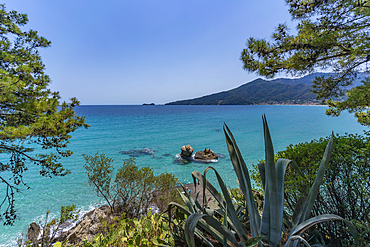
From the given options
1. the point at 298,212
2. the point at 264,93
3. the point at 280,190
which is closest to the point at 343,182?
the point at 298,212

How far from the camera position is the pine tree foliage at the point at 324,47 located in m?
3.67

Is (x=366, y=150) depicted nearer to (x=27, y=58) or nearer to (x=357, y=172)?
(x=357, y=172)

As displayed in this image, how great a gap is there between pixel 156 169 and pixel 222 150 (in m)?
10.5

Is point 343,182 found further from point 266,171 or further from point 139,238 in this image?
point 139,238

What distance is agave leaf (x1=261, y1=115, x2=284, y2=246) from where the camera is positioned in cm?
154

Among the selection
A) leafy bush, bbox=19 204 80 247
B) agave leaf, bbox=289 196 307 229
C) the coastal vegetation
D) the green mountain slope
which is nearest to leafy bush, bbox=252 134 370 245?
the coastal vegetation

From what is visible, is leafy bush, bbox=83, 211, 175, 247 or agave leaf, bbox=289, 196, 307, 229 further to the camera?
agave leaf, bbox=289, 196, 307, 229

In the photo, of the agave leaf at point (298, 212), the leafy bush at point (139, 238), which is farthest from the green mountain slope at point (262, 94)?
the leafy bush at point (139, 238)

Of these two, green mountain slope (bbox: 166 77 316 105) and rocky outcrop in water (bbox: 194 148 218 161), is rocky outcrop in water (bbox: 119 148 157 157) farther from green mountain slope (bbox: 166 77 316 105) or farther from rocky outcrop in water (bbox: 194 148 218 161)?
green mountain slope (bbox: 166 77 316 105)

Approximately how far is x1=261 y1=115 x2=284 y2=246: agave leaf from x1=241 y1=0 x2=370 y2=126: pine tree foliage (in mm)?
3851

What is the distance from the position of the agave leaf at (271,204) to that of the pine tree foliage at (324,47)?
385cm

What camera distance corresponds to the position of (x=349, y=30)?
3.95 metres

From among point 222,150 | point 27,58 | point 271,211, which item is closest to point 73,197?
point 27,58

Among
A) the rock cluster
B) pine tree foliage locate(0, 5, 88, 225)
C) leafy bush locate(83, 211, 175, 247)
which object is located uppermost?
pine tree foliage locate(0, 5, 88, 225)
